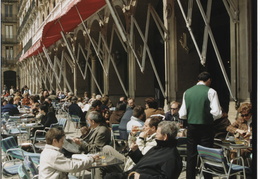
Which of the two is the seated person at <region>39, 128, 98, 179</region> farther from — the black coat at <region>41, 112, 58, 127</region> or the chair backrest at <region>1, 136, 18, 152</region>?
the black coat at <region>41, 112, 58, 127</region>

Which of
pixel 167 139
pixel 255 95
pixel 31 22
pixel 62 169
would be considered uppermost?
pixel 31 22

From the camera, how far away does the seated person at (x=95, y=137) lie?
576 cm

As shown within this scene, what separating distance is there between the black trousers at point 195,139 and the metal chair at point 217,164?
0.30m

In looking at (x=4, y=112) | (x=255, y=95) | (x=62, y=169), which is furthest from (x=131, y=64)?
(x=255, y=95)

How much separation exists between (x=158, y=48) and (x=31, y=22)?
32.4 meters

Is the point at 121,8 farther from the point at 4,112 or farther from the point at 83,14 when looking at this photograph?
the point at 4,112

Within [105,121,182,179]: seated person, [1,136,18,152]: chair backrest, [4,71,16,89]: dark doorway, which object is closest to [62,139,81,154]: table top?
[1,136,18,152]: chair backrest

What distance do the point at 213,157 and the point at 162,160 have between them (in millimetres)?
1174

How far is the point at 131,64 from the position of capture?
14.6 m

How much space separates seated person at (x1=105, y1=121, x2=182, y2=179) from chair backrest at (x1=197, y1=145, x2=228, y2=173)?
36.2 inches

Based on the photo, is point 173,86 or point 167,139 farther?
point 173,86

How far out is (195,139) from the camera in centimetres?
529

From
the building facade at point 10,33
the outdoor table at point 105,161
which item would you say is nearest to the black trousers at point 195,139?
the outdoor table at point 105,161

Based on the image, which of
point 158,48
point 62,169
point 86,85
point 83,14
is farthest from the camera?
point 86,85
